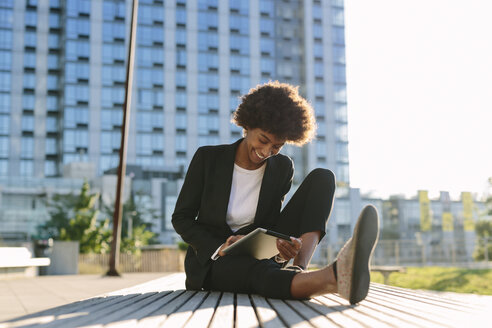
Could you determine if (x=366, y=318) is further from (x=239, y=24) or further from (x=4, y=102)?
(x=239, y=24)

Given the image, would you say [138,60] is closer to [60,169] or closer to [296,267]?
[60,169]

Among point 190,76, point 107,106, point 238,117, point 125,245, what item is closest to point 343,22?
point 190,76

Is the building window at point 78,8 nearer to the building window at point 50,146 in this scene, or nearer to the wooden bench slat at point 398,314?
the building window at point 50,146

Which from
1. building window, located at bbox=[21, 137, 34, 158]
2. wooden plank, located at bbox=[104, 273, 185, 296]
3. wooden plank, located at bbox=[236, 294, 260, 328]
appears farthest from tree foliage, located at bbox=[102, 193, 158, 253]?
building window, located at bbox=[21, 137, 34, 158]

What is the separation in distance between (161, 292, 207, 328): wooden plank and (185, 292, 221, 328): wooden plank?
20 mm

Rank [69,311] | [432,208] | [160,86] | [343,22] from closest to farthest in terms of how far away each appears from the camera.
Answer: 1. [69,311]
2. [432,208]
3. [160,86]
4. [343,22]

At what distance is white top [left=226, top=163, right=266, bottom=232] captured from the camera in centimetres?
306

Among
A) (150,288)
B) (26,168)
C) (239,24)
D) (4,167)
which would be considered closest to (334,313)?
(150,288)

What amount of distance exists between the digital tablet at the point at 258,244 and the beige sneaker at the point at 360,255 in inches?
17.1

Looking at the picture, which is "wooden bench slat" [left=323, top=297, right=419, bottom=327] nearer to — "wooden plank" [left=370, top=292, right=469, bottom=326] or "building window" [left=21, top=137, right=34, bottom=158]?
"wooden plank" [left=370, top=292, right=469, bottom=326]

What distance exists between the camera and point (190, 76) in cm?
5716

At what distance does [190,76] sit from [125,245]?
39287mm

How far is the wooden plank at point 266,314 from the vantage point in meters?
1.63

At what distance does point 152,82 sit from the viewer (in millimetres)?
55844
